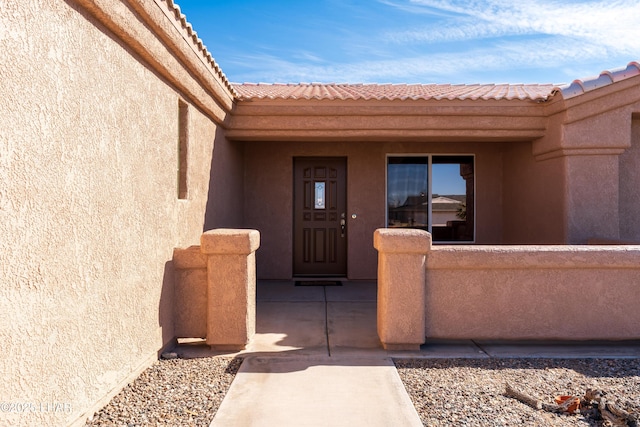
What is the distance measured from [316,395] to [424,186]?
602 cm

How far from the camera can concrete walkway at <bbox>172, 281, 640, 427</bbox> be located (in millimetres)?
3363

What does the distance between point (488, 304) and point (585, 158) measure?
132 inches

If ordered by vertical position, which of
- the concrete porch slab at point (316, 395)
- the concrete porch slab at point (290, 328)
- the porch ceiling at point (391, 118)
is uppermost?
the porch ceiling at point (391, 118)

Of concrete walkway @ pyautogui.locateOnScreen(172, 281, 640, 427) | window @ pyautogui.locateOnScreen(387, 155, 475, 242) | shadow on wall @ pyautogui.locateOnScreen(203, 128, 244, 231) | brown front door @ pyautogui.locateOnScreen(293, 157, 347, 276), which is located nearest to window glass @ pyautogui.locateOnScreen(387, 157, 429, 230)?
window @ pyautogui.locateOnScreen(387, 155, 475, 242)

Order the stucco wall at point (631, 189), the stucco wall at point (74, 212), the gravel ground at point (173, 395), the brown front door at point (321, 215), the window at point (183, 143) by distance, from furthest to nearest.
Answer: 1. the brown front door at point (321, 215)
2. the stucco wall at point (631, 189)
3. the window at point (183, 143)
4. the gravel ground at point (173, 395)
5. the stucco wall at point (74, 212)

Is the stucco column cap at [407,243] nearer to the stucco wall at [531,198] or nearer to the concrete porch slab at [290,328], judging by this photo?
the concrete porch slab at [290,328]

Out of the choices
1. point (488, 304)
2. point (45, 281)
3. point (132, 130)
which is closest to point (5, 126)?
point (45, 281)

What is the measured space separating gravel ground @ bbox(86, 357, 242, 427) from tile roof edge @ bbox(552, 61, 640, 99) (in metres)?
5.74

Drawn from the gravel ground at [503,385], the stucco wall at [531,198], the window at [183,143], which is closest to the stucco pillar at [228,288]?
the window at [183,143]

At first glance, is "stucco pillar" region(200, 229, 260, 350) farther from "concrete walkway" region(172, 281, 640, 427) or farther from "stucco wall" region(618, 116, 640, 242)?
"stucco wall" region(618, 116, 640, 242)

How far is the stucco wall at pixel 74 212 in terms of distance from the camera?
7.97 ft

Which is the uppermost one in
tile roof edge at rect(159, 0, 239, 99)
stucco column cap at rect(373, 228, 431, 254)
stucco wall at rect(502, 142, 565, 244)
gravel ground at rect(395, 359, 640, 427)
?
tile roof edge at rect(159, 0, 239, 99)

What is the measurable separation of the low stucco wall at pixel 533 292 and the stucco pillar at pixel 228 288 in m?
1.91

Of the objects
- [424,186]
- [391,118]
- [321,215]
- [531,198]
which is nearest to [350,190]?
[321,215]
